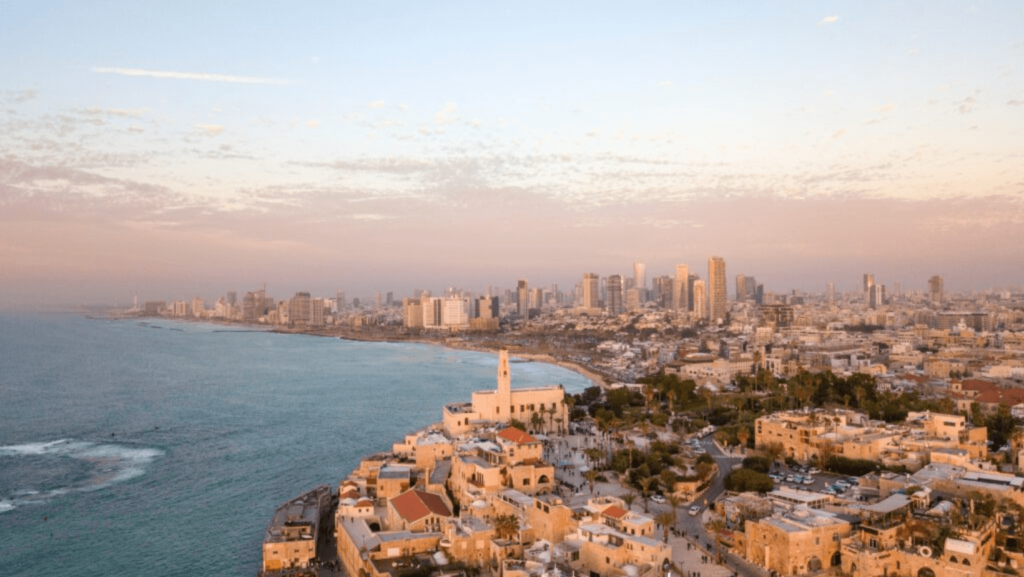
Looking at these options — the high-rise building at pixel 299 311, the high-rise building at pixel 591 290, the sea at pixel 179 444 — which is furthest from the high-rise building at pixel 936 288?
the high-rise building at pixel 299 311

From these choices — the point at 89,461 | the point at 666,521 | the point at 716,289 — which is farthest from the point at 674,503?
the point at 716,289

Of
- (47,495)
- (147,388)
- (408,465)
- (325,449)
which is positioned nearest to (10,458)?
(47,495)

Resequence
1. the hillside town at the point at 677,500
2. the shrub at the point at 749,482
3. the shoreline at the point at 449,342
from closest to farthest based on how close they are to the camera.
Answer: the hillside town at the point at 677,500, the shrub at the point at 749,482, the shoreline at the point at 449,342

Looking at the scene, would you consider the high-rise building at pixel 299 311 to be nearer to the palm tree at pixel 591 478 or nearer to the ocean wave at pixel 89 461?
the ocean wave at pixel 89 461

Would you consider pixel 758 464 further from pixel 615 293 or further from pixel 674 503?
pixel 615 293

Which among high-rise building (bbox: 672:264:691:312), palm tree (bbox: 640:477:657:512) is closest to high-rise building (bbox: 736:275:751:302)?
high-rise building (bbox: 672:264:691:312)
